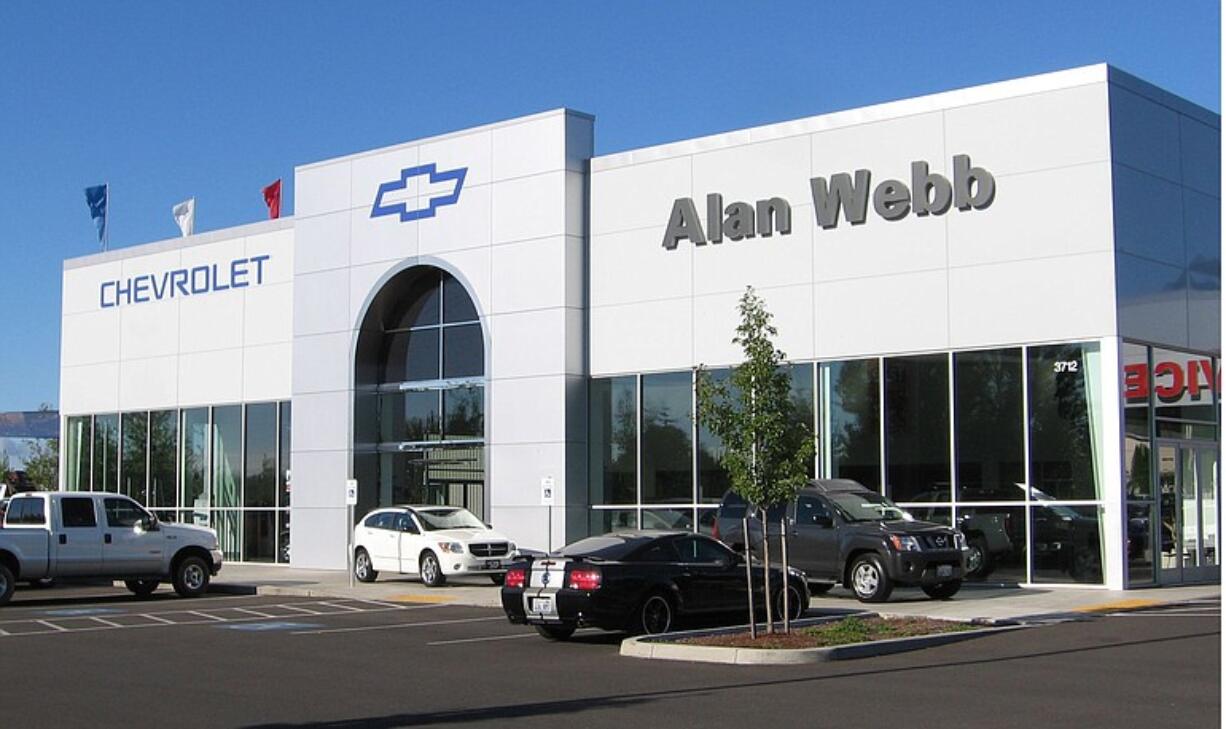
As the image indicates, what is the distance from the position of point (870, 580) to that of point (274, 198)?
27.0m

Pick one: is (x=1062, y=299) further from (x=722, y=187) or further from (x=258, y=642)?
(x=258, y=642)

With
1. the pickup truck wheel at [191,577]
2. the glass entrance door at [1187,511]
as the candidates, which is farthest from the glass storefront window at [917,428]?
the pickup truck wheel at [191,577]

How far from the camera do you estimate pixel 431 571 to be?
29422mm

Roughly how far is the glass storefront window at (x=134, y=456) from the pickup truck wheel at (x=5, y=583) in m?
15.1

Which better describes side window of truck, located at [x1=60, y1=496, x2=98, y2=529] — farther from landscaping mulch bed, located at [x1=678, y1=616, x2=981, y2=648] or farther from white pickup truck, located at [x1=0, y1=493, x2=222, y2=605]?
landscaping mulch bed, located at [x1=678, y1=616, x2=981, y2=648]

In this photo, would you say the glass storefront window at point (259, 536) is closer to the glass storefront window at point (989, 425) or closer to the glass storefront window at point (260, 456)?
the glass storefront window at point (260, 456)

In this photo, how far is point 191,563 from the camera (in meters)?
29.0

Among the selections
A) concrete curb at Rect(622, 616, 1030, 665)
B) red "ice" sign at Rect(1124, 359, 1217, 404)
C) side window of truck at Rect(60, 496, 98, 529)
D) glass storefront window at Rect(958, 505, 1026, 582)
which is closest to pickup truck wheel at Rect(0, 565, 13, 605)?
side window of truck at Rect(60, 496, 98, 529)

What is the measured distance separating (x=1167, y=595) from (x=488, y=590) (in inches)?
477

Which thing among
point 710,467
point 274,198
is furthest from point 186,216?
point 710,467

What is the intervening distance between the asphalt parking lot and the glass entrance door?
17.0ft

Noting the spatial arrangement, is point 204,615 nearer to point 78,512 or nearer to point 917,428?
point 78,512

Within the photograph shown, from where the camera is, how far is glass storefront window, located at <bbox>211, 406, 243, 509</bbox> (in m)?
39.2

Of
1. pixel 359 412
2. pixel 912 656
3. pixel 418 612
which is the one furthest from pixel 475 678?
pixel 359 412
